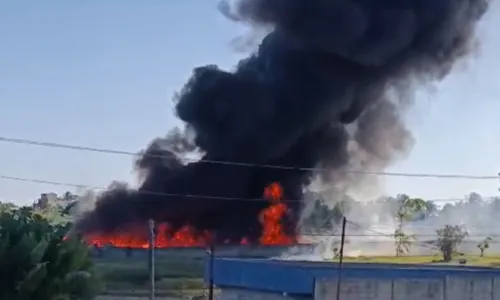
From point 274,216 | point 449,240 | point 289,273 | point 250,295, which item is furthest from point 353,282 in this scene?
point 449,240

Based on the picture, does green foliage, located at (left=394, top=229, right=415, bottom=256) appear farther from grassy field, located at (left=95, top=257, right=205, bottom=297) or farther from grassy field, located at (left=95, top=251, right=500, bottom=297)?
grassy field, located at (left=95, top=257, right=205, bottom=297)

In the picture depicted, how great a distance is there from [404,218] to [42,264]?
185 ft

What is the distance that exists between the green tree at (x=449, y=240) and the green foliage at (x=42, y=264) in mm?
35938

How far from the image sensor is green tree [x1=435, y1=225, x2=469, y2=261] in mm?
59409

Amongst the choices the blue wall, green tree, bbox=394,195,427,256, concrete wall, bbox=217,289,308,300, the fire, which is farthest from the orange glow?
the blue wall

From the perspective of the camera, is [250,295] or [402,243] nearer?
[250,295]

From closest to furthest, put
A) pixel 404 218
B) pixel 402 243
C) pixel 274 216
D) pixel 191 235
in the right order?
pixel 274 216, pixel 191 235, pixel 402 243, pixel 404 218

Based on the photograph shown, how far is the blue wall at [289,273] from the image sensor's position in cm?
2738

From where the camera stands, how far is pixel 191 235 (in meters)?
52.3

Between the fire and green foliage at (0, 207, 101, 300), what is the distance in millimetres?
25074

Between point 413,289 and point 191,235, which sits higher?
point 191,235

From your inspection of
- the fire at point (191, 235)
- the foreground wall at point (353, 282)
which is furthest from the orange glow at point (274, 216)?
the foreground wall at point (353, 282)

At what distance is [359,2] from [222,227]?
636 inches

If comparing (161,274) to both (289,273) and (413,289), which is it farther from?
(413,289)
